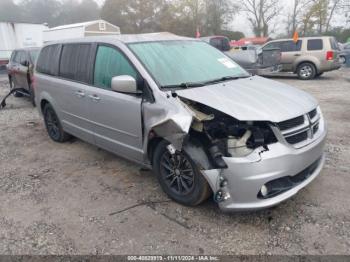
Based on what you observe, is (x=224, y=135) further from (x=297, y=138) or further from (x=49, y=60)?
(x=49, y=60)

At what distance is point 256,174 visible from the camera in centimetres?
265

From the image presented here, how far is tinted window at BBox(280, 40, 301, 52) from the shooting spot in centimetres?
1223

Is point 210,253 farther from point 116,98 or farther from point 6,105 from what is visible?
point 6,105

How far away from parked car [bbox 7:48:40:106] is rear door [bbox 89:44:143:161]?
5.31 metres

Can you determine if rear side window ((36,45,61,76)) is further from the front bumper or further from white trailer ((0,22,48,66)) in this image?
white trailer ((0,22,48,66))

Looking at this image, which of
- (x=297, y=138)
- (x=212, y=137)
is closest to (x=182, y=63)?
(x=212, y=137)

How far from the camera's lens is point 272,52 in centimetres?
1165

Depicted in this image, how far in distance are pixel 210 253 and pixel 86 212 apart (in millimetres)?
1465

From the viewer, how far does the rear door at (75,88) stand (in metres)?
4.23

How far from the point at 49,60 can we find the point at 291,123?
13.7ft

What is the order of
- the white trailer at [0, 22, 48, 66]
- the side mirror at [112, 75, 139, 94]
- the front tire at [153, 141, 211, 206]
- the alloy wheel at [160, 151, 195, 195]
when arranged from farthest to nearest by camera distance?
the white trailer at [0, 22, 48, 66], the side mirror at [112, 75, 139, 94], the alloy wheel at [160, 151, 195, 195], the front tire at [153, 141, 211, 206]

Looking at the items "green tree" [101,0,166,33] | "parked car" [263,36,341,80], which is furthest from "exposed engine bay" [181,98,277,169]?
"green tree" [101,0,166,33]

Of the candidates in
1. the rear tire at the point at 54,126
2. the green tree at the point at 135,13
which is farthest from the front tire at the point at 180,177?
the green tree at the point at 135,13

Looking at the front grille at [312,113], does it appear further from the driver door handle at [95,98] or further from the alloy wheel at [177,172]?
the driver door handle at [95,98]
